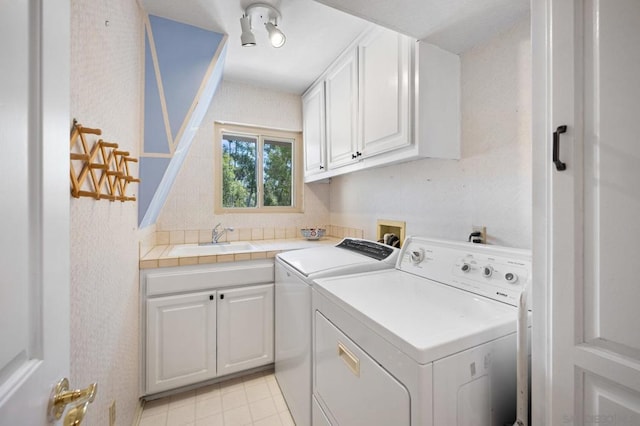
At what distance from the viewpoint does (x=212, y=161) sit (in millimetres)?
2574

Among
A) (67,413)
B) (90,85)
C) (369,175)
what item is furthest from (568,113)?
(369,175)

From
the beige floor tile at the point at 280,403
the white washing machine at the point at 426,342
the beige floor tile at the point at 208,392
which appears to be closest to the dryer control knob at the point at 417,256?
the white washing machine at the point at 426,342

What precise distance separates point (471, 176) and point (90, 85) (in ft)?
5.78

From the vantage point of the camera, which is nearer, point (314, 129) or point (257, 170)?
point (314, 129)

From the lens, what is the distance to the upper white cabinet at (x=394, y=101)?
A: 4.64 ft

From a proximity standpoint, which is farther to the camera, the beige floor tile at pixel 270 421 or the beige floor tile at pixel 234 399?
the beige floor tile at pixel 234 399

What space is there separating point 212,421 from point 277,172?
221 centimetres

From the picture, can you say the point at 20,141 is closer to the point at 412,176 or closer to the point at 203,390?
the point at 412,176

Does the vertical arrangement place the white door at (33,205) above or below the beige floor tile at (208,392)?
above

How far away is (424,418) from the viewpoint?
0.73 m

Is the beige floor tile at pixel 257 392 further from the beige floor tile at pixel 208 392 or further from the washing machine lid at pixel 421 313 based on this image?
the washing machine lid at pixel 421 313

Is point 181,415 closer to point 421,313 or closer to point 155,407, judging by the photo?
point 155,407

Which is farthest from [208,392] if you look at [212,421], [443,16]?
[443,16]

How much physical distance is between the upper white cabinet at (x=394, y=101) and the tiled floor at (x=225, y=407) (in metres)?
1.77
